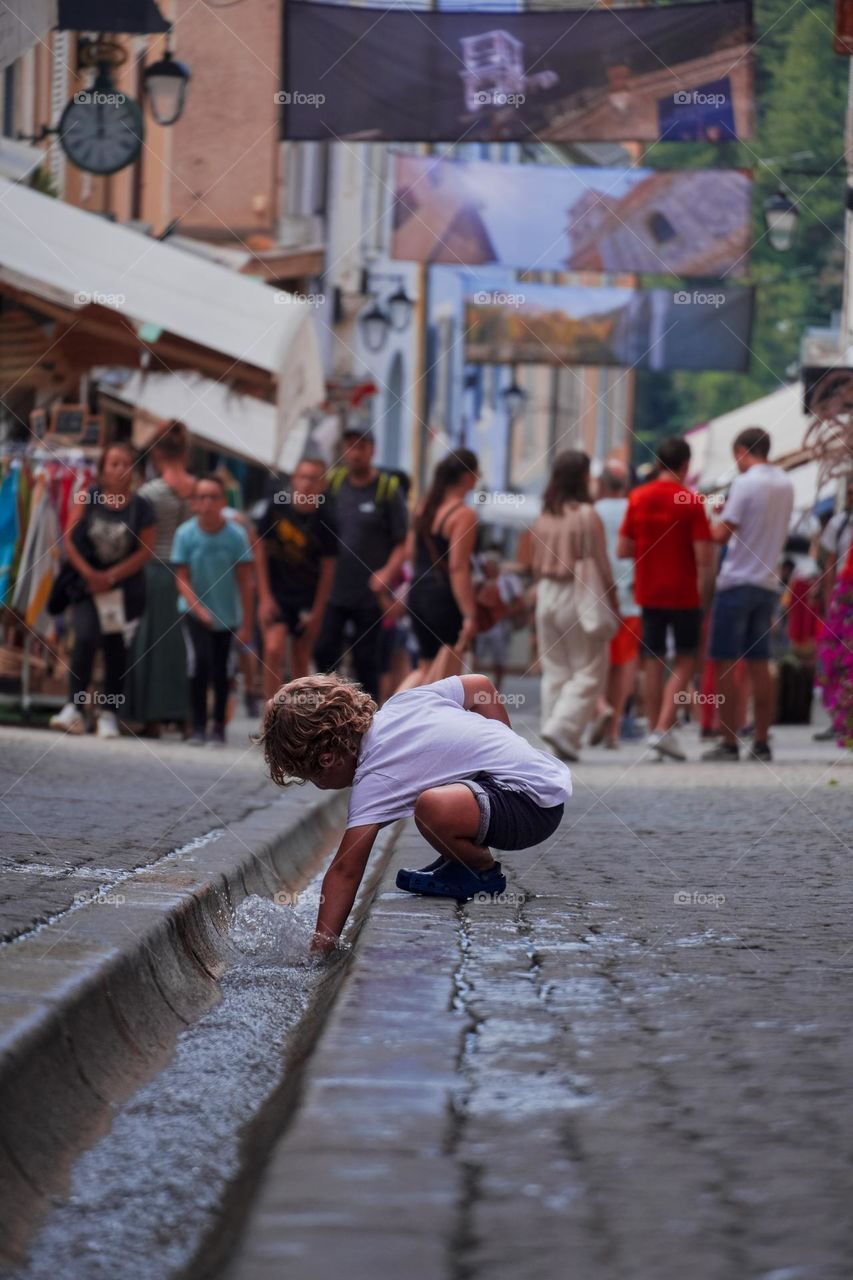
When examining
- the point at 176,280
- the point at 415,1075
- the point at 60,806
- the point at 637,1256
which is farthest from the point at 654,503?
the point at 637,1256

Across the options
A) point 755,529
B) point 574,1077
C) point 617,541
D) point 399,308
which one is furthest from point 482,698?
point 399,308

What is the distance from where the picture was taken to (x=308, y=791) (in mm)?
9203

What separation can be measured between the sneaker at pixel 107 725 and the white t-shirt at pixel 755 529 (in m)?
3.56

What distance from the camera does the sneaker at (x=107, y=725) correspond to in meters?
12.0

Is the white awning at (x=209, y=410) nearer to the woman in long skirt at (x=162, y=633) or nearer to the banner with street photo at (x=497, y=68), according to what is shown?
the woman in long skirt at (x=162, y=633)

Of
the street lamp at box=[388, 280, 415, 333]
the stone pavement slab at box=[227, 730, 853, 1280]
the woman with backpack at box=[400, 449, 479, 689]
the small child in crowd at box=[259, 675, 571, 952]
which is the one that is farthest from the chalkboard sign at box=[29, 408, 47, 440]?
the street lamp at box=[388, 280, 415, 333]

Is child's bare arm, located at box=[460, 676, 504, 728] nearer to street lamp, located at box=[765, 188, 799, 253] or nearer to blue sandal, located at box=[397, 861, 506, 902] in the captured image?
→ blue sandal, located at box=[397, 861, 506, 902]

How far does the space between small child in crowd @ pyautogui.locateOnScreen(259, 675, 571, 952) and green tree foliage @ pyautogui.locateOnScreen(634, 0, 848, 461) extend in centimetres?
2244

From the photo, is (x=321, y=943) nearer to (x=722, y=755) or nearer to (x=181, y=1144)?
(x=181, y=1144)

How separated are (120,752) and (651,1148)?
8.19 meters

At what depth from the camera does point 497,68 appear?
13500mm

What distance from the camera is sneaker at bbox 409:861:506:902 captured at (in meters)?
5.28

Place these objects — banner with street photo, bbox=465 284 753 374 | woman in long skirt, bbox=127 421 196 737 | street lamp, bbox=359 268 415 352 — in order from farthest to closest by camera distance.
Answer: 1. street lamp, bbox=359 268 415 352
2. banner with street photo, bbox=465 284 753 374
3. woman in long skirt, bbox=127 421 196 737

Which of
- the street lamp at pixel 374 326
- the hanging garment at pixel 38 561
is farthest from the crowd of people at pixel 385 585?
the street lamp at pixel 374 326
